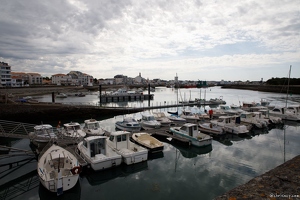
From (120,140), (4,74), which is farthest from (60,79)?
(120,140)

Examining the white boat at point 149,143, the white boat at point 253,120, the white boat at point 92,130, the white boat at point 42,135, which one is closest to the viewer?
the white boat at point 149,143

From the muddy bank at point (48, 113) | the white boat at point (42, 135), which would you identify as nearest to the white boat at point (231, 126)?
the white boat at point (42, 135)

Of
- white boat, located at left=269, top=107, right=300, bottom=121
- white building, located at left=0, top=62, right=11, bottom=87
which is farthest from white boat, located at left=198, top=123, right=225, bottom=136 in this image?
white building, located at left=0, top=62, right=11, bottom=87

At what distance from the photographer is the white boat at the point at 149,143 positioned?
54.7ft

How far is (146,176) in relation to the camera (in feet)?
43.0

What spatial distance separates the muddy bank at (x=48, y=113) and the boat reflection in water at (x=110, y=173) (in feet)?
71.8

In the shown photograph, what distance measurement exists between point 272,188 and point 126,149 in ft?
36.1

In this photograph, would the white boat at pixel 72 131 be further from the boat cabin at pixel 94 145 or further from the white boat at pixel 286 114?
the white boat at pixel 286 114

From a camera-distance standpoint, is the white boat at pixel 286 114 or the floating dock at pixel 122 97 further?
the floating dock at pixel 122 97

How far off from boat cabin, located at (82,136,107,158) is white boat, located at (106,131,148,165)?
3.87 ft

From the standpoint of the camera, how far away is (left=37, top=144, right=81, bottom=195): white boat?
402 inches

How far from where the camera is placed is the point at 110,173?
13.5 meters

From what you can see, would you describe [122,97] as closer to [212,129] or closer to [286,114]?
[286,114]

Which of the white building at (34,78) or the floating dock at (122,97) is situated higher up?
the white building at (34,78)
